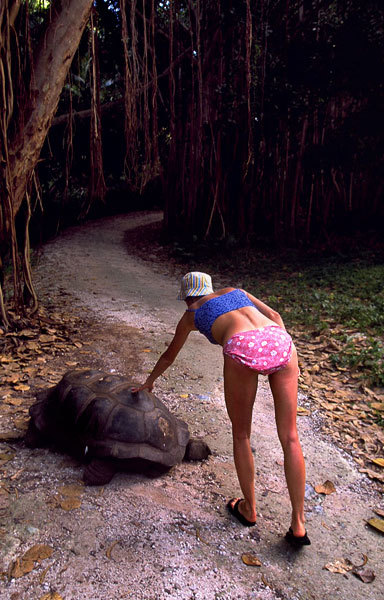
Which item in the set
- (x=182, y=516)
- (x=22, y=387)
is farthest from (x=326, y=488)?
(x=22, y=387)

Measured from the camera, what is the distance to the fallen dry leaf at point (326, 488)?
2.58m

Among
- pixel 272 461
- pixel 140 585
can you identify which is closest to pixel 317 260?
pixel 272 461

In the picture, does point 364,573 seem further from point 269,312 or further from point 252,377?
point 269,312

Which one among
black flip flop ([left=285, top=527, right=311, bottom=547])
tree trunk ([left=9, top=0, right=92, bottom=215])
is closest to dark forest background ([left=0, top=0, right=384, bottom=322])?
tree trunk ([left=9, top=0, right=92, bottom=215])

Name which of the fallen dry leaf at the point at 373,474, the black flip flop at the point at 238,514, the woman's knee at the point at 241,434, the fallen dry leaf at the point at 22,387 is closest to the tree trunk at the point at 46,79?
the fallen dry leaf at the point at 22,387

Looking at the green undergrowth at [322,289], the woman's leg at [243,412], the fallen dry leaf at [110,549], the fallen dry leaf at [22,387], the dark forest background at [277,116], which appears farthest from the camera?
the dark forest background at [277,116]

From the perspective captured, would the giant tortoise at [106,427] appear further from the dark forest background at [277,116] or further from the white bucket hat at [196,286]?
the dark forest background at [277,116]

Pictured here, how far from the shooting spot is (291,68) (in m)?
8.54

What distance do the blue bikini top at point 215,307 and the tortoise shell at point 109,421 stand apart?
27.2 inches

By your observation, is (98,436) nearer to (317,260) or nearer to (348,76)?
(317,260)

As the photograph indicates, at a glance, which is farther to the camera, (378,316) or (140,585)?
(378,316)

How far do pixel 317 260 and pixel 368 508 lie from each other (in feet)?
21.0

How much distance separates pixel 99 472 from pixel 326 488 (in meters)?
1.40

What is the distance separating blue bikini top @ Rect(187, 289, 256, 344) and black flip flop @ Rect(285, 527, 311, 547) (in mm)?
1031
